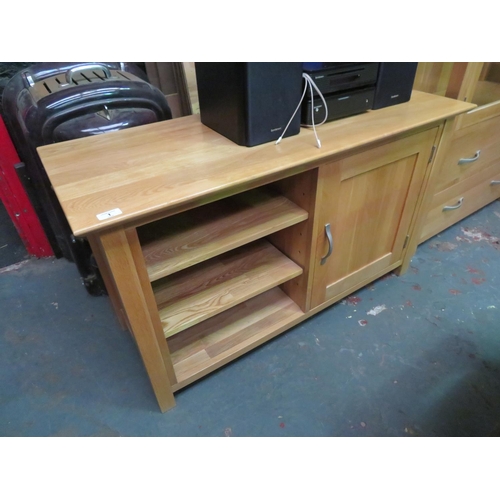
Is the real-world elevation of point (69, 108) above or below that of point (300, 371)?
above

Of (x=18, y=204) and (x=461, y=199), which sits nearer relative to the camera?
(x=18, y=204)

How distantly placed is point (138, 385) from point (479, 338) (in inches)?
50.5

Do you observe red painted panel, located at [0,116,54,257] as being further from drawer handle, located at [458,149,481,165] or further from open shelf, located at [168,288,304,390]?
drawer handle, located at [458,149,481,165]

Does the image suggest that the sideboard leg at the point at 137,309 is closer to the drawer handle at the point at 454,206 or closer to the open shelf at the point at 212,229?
the open shelf at the point at 212,229

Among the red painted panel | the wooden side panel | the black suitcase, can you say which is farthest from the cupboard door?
the red painted panel

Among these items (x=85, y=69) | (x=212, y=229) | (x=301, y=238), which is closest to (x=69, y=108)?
(x=85, y=69)

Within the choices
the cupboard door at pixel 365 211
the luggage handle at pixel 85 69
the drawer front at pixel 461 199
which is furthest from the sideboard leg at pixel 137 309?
the drawer front at pixel 461 199

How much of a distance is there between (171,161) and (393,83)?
2.55 feet

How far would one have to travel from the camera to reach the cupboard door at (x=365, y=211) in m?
1.04

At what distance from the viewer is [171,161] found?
876 millimetres

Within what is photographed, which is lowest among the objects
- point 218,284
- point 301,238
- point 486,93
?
point 218,284

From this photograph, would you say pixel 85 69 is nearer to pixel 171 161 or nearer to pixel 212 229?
pixel 171 161

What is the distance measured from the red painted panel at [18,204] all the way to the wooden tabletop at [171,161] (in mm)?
590

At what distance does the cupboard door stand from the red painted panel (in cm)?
127
